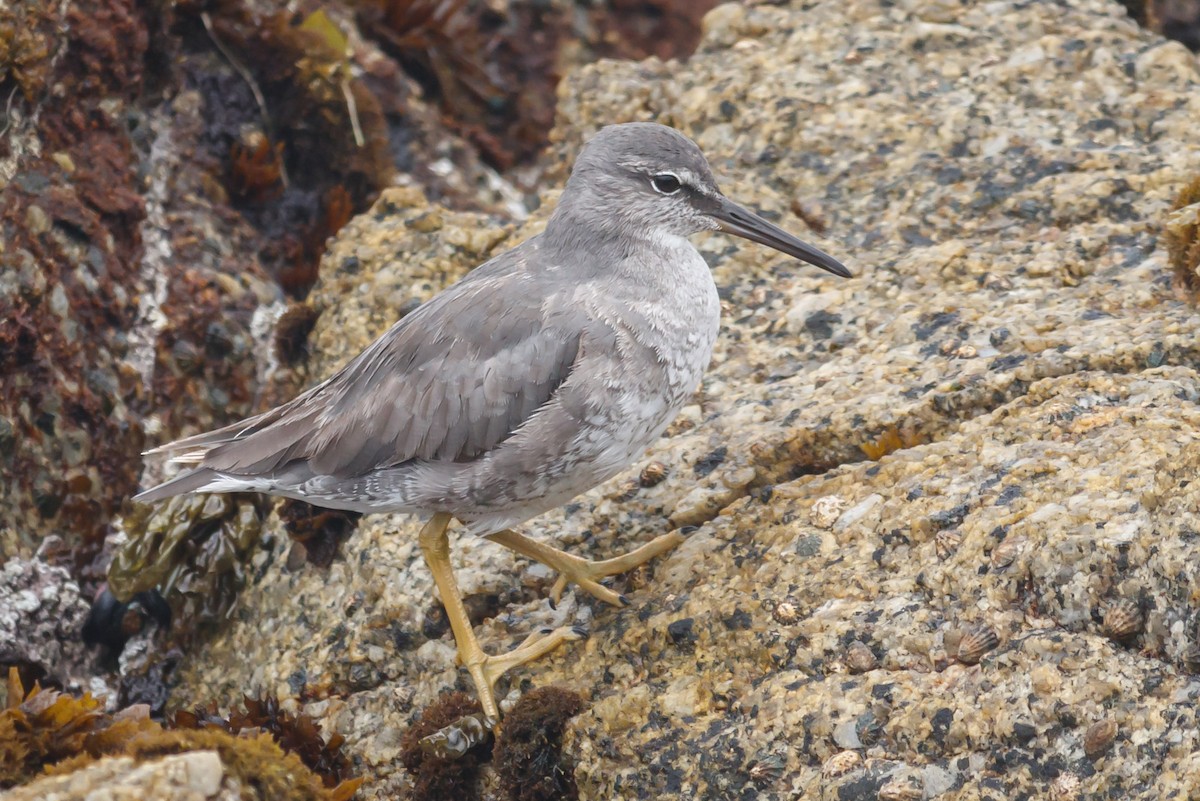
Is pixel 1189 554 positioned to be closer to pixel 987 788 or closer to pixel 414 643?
pixel 987 788

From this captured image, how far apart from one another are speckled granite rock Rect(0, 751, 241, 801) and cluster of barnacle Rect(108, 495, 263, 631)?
2.60 metres

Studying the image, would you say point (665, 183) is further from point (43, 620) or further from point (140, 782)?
point (43, 620)

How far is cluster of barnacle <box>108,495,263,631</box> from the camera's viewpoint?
22.8 feet

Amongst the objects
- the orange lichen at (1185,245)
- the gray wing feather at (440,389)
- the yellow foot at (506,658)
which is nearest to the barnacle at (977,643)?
the yellow foot at (506,658)

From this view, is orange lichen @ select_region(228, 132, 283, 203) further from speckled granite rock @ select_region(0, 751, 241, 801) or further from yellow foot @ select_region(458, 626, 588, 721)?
speckled granite rock @ select_region(0, 751, 241, 801)

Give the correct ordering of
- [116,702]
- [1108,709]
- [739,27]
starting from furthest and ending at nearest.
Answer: [739,27] → [116,702] → [1108,709]

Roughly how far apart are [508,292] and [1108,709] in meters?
3.32

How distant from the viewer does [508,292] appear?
6109 millimetres

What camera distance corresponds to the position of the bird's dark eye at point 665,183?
642 centimetres

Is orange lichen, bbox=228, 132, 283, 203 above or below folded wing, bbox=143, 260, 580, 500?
above

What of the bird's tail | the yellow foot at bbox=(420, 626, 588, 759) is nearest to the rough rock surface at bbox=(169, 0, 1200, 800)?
the yellow foot at bbox=(420, 626, 588, 759)

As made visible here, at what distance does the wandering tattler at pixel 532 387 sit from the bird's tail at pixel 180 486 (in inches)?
0.5

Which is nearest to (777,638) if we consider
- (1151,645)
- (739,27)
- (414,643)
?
(1151,645)

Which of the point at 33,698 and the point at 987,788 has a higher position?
the point at 33,698
